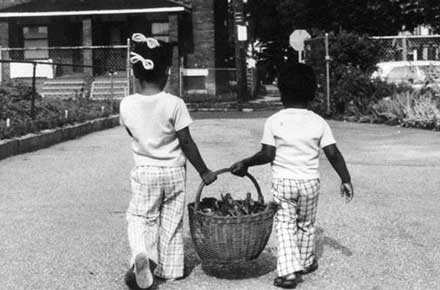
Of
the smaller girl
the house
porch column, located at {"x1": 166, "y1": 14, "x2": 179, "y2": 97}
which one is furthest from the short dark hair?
the house

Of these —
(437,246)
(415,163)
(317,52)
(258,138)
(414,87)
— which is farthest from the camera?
(317,52)

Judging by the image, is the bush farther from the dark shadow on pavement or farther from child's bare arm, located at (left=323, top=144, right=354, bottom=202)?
child's bare arm, located at (left=323, top=144, right=354, bottom=202)

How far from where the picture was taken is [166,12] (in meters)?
30.1

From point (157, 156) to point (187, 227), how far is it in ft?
6.04

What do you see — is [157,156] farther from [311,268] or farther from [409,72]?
[409,72]

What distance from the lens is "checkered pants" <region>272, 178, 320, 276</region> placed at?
4352mm

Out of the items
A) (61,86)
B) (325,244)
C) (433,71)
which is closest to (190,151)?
(325,244)

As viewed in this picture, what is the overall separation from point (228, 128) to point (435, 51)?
26.3 feet

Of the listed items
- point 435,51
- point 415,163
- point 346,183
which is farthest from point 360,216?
point 435,51

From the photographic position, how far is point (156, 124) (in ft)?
14.3

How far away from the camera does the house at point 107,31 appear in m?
29.8

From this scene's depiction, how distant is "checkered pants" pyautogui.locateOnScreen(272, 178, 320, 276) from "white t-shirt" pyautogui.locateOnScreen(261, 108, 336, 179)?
6 cm

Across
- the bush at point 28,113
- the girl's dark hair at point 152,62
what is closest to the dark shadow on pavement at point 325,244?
the girl's dark hair at point 152,62

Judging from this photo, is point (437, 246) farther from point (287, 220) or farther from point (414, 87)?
point (414, 87)
